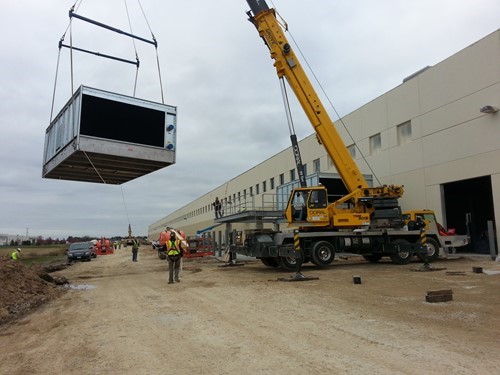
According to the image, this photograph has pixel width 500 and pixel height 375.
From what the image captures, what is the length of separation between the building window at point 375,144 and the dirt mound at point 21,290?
67.7 feet

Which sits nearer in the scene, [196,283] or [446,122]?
[196,283]

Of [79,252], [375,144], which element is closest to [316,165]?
[375,144]

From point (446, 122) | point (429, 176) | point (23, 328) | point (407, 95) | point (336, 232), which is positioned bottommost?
point (23, 328)

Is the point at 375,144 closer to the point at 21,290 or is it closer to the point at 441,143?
the point at 441,143

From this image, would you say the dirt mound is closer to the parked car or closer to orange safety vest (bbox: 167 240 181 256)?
orange safety vest (bbox: 167 240 181 256)

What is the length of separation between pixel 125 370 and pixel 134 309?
4.36 meters

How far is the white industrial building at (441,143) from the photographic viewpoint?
18906mm

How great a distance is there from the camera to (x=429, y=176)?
22484 millimetres

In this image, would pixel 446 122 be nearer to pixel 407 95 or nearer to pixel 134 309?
pixel 407 95

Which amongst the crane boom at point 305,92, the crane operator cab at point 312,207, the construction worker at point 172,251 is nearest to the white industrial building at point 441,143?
the crane operator cab at point 312,207

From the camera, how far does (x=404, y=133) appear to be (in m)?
24.6

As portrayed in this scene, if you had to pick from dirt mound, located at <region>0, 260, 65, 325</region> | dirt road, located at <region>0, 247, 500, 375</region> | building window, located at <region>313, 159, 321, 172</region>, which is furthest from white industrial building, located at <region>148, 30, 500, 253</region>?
dirt mound, located at <region>0, 260, 65, 325</region>

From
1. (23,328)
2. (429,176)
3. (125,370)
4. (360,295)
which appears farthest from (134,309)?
(429,176)

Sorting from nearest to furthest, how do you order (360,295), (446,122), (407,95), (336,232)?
(360,295) → (336,232) → (446,122) → (407,95)
